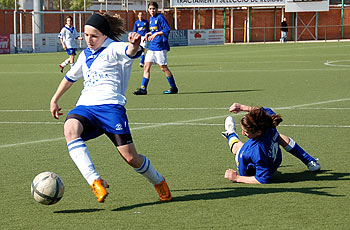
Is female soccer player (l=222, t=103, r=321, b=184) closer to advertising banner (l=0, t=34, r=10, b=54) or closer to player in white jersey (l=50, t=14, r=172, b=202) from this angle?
player in white jersey (l=50, t=14, r=172, b=202)

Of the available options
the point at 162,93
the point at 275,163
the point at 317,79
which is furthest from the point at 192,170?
the point at 317,79

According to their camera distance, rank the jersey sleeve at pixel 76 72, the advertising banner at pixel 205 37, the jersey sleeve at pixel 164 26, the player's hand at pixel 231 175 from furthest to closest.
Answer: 1. the advertising banner at pixel 205 37
2. the jersey sleeve at pixel 164 26
3. the player's hand at pixel 231 175
4. the jersey sleeve at pixel 76 72

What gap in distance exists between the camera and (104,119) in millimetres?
5742

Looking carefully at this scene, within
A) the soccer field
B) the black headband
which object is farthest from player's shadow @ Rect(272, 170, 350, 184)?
the black headband

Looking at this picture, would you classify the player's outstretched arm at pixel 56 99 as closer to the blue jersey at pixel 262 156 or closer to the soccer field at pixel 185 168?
the soccer field at pixel 185 168

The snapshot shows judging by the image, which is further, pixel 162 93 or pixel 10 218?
pixel 162 93

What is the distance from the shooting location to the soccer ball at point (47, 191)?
225 inches

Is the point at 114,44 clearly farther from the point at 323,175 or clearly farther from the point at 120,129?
the point at 323,175

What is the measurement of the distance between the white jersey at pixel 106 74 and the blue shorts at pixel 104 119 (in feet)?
0.24

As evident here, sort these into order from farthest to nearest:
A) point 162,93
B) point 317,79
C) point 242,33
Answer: point 242,33 < point 317,79 < point 162,93

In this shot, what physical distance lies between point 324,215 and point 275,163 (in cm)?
138

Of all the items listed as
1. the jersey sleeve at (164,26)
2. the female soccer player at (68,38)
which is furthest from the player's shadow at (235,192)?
the female soccer player at (68,38)

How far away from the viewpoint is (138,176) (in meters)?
7.05

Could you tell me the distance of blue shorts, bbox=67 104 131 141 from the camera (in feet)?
18.8
